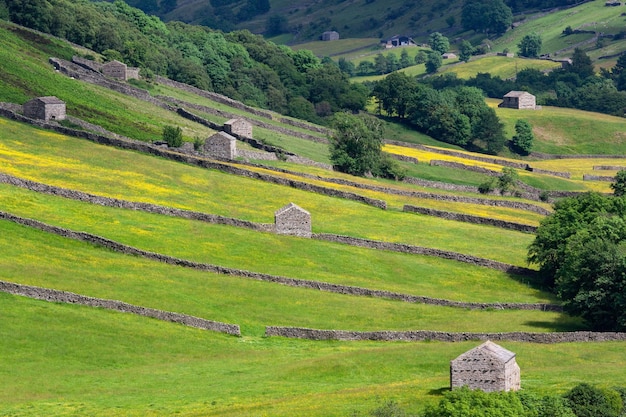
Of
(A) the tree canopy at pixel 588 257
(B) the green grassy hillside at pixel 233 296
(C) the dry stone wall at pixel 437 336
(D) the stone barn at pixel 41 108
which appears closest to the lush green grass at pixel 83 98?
(B) the green grassy hillside at pixel 233 296

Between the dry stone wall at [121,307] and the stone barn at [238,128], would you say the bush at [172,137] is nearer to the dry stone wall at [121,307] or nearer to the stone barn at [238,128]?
the stone barn at [238,128]

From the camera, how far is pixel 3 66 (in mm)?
162625

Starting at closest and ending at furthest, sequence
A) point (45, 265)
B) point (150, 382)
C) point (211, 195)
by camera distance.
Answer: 1. point (150, 382)
2. point (45, 265)
3. point (211, 195)

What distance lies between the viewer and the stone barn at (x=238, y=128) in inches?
6363

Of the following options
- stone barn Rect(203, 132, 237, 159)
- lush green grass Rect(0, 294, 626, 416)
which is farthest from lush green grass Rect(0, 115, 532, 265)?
lush green grass Rect(0, 294, 626, 416)

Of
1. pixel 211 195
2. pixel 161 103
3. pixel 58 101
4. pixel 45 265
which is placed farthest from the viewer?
pixel 161 103

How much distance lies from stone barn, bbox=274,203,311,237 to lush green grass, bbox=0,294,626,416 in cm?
2584

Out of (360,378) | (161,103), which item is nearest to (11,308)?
(360,378)

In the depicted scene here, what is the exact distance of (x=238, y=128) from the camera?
16212 cm

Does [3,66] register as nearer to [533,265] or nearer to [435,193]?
[435,193]

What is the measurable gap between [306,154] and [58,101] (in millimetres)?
32031

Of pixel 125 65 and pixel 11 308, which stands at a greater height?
pixel 125 65

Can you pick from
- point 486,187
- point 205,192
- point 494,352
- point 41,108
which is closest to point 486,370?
point 494,352

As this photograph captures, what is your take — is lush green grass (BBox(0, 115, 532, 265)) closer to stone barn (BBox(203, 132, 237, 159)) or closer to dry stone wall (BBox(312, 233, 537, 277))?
dry stone wall (BBox(312, 233, 537, 277))
